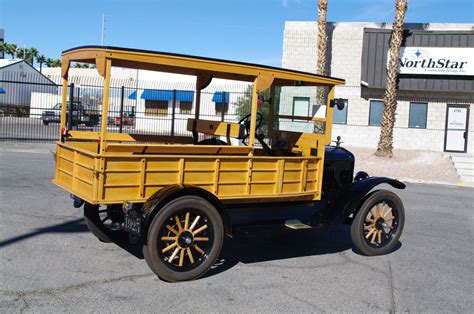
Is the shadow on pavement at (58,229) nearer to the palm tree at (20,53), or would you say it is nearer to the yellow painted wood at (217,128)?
the yellow painted wood at (217,128)

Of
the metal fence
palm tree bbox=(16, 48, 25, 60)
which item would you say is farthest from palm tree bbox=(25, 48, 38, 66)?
the metal fence

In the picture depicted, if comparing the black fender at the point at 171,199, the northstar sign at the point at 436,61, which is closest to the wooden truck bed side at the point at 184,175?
the black fender at the point at 171,199

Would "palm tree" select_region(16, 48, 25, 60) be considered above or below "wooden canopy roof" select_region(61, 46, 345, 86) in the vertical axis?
above

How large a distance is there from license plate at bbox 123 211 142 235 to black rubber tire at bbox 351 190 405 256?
2.72 metres

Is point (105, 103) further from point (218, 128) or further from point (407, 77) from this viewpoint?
point (407, 77)

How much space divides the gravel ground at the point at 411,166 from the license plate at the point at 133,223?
12137 millimetres

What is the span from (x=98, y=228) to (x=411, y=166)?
14030mm

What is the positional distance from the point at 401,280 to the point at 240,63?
9.38 ft

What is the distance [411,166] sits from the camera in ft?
58.0

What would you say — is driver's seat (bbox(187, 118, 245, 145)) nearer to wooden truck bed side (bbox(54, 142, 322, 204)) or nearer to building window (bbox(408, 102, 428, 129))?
wooden truck bed side (bbox(54, 142, 322, 204))

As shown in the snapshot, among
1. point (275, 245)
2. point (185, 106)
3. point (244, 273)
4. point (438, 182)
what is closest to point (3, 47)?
point (185, 106)

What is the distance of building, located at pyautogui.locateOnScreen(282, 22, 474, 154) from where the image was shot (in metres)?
20.6

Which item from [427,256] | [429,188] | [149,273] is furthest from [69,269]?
[429,188]

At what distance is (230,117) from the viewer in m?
23.6
